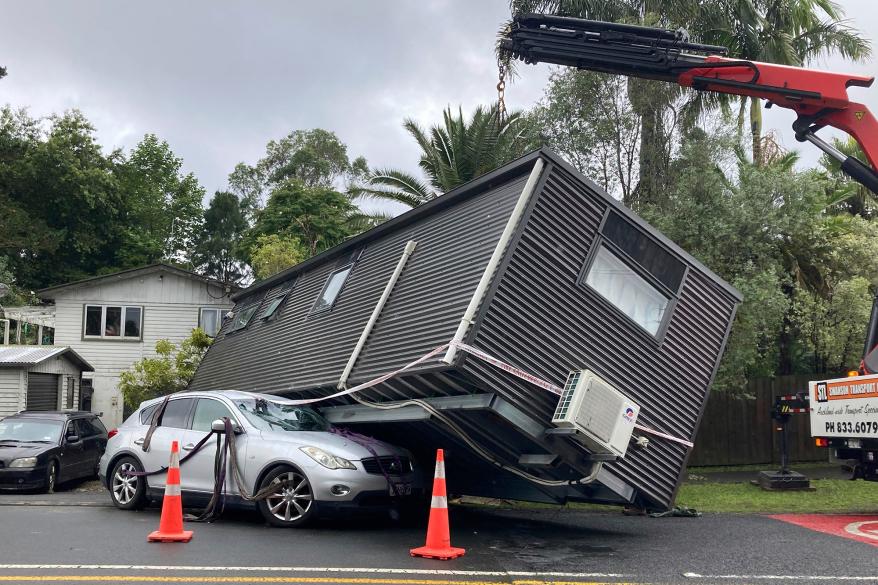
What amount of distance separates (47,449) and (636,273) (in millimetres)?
10160

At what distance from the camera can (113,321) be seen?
26672 mm

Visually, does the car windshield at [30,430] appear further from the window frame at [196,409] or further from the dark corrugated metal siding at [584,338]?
the dark corrugated metal siding at [584,338]

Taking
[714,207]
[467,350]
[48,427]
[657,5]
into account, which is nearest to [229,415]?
[467,350]

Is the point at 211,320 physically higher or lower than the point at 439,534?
higher

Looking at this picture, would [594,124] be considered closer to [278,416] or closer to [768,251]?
[768,251]

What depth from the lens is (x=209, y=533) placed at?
8.70m

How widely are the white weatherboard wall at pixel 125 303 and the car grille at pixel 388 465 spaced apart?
18.1m

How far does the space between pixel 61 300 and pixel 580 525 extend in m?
21.0

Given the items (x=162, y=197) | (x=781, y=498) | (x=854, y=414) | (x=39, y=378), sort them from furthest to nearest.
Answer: (x=162, y=197) < (x=39, y=378) < (x=781, y=498) < (x=854, y=414)

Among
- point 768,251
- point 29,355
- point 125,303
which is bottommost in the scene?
point 29,355

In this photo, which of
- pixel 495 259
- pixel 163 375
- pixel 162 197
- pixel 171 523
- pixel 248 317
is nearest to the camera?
pixel 171 523

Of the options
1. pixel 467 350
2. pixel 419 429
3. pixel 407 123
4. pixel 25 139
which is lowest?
pixel 419 429

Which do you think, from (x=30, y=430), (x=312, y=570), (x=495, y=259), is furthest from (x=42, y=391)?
(x=312, y=570)

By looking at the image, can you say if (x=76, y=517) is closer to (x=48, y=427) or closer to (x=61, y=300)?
(x=48, y=427)
